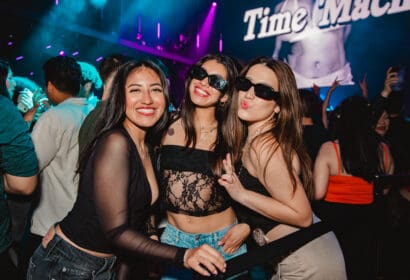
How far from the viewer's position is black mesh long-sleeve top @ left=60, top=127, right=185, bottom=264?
4.25ft

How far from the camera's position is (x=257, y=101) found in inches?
76.7

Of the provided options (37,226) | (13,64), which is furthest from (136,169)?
(13,64)

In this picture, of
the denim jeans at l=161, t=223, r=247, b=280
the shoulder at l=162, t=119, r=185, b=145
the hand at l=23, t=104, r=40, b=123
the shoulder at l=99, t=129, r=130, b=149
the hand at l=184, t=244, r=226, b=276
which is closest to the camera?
the hand at l=184, t=244, r=226, b=276

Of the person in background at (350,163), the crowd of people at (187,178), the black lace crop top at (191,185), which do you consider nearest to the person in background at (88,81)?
the crowd of people at (187,178)

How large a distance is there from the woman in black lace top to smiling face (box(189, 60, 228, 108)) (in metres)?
0.55

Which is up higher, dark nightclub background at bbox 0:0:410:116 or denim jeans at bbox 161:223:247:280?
dark nightclub background at bbox 0:0:410:116

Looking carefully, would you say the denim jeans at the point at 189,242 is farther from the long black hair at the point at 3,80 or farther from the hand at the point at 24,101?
the hand at the point at 24,101

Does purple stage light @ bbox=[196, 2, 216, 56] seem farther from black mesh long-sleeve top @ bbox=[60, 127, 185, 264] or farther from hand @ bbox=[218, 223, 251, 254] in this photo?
black mesh long-sleeve top @ bbox=[60, 127, 185, 264]

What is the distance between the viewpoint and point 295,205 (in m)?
1.64

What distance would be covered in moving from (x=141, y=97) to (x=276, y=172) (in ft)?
2.64

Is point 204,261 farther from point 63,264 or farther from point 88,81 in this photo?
point 88,81

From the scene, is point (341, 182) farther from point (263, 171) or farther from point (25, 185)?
point (25, 185)

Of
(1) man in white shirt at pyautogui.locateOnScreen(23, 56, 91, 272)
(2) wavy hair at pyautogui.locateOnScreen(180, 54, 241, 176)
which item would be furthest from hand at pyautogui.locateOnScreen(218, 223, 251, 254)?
(1) man in white shirt at pyautogui.locateOnScreen(23, 56, 91, 272)

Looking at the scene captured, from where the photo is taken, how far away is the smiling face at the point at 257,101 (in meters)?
1.94
